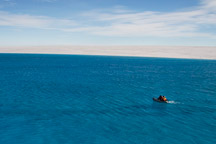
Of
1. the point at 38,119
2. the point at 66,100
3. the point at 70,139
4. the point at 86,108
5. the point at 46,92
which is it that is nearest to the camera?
the point at 70,139

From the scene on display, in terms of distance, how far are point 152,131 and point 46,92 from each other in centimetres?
2294

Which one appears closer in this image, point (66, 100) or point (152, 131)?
point (152, 131)

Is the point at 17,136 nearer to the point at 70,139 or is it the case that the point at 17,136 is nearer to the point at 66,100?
the point at 70,139

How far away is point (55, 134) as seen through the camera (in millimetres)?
18328

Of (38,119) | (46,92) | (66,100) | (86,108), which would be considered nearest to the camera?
(38,119)

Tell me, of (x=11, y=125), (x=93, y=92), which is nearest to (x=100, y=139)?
(x=11, y=125)

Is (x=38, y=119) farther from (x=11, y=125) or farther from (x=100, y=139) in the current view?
(x=100, y=139)

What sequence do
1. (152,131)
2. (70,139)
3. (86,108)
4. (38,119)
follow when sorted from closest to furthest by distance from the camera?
(70,139) → (152,131) → (38,119) → (86,108)

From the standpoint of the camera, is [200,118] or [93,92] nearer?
[200,118]

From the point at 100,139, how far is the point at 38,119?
8887 mm

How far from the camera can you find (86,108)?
26031 mm

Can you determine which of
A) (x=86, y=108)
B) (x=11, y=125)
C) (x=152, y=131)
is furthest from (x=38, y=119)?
(x=152, y=131)

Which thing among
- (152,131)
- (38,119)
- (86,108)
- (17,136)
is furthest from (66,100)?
(152,131)

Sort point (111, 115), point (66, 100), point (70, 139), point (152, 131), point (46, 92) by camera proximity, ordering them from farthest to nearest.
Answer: point (46, 92), point (66, 100), point (111, 115), point (152, 131), point (70, 139)
